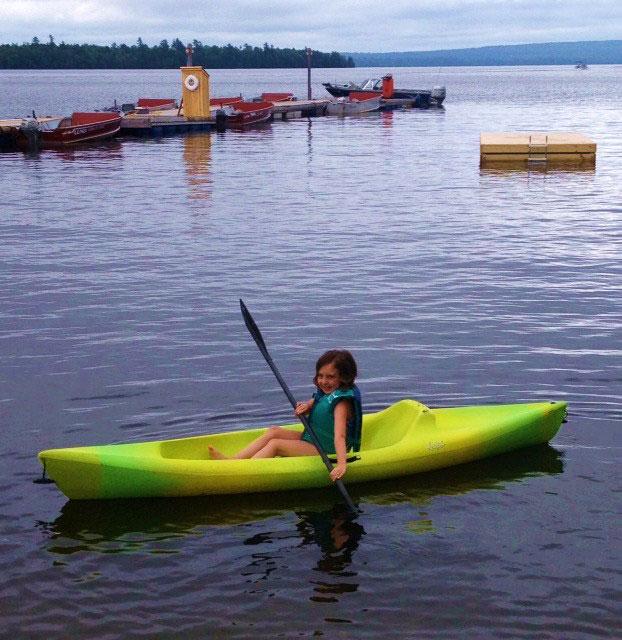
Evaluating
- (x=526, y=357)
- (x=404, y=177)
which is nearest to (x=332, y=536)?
(x=526, y=357)

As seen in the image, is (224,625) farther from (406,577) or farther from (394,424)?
(394,424)

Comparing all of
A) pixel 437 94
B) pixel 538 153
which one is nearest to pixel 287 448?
pixel 538 153

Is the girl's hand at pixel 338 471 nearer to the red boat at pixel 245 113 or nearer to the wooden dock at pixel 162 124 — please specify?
Result: the wooden dock at pixel 162 124

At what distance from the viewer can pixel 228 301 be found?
14.3 m

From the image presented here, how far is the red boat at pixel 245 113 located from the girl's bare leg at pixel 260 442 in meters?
43.8

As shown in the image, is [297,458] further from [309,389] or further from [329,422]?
[309,389]

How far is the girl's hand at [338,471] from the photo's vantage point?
25.6 ft

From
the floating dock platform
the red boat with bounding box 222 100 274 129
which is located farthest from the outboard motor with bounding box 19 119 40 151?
the floating dock platform

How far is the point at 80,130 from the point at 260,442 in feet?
118

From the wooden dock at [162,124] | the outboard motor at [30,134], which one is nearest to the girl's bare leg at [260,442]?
the outboard motor at [30,134]

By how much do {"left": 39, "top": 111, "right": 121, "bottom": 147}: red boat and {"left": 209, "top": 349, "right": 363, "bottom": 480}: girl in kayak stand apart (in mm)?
34902

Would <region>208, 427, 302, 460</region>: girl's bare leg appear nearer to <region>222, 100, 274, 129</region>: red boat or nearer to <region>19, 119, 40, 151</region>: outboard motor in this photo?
<region>19, 119, 40, 151</region>: outboard motor

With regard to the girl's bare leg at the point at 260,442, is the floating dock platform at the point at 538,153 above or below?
above

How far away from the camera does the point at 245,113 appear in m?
52.5
